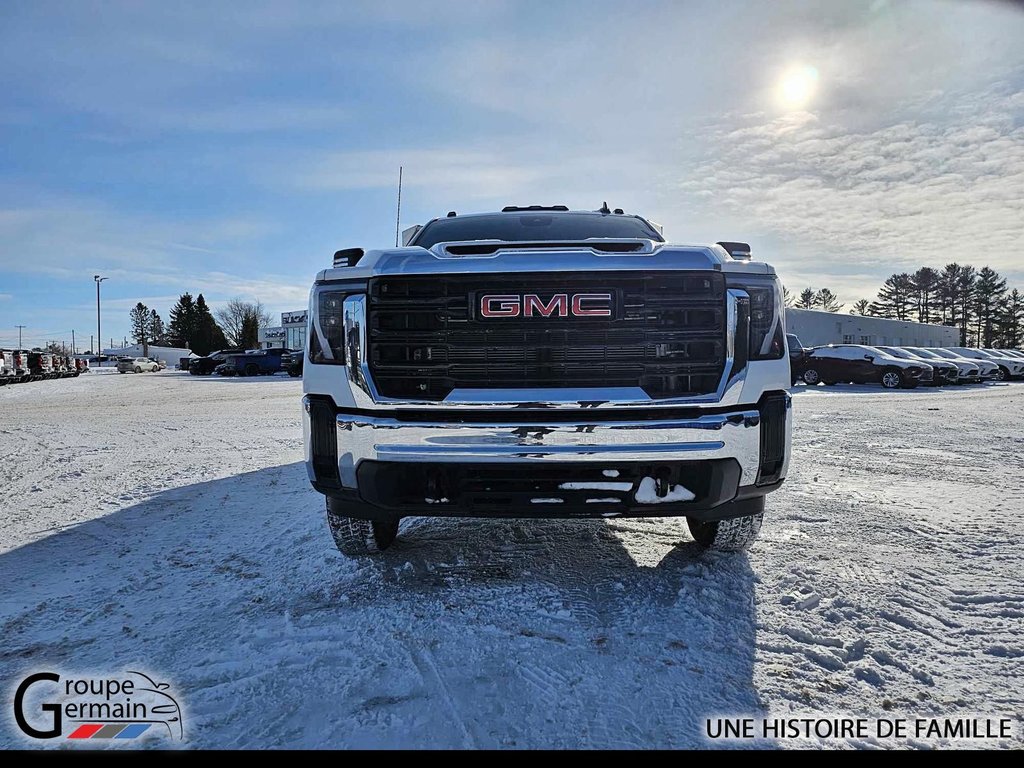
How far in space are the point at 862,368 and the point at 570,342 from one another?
1976 cm

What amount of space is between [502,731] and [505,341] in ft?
4.58

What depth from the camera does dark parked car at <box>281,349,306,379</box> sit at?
25.3 metres

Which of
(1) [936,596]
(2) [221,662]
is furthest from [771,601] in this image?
(2) [221,662]

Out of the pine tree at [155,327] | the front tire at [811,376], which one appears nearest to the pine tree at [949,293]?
the front tire at [811,376]

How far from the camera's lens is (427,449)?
7.95 ft

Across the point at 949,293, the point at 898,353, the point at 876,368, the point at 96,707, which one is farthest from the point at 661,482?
the point at 949,293

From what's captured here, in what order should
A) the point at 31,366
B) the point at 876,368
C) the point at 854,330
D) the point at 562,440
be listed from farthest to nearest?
1. the point at 854,330
2. the point at 31,366
3. the point at 876,368
4. the point at 562,440

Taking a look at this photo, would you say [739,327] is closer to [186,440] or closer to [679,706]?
[679,706]

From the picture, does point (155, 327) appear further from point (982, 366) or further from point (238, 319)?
point (982, 366)

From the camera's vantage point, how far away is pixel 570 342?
2508 mm

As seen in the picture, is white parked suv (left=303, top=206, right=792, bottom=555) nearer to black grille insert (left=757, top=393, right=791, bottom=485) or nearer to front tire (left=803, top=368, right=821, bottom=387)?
black grille insert (left=757, top=393, right=791, bottom=485)

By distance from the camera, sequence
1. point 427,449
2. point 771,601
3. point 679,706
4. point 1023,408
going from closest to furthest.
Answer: point 679,706
point 427,449
point 771,601
point 1023,408

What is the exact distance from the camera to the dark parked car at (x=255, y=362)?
29.9 metres

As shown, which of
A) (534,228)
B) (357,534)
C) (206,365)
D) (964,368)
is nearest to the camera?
(357,534)
